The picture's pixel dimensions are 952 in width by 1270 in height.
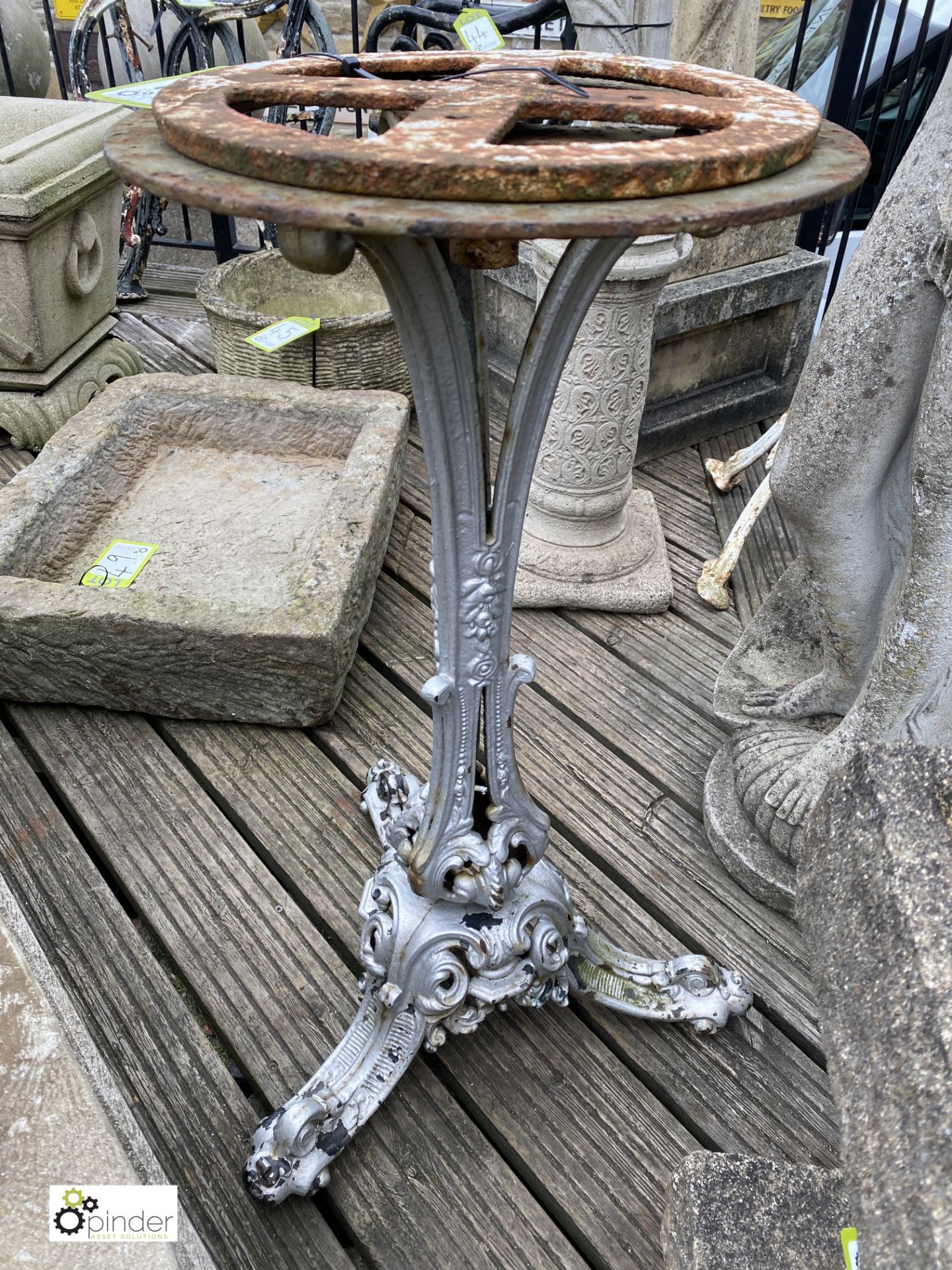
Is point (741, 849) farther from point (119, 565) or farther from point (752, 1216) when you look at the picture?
point (119, 565)

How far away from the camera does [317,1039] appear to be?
1474mm

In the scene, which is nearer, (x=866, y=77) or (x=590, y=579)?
(x=590, y=579)

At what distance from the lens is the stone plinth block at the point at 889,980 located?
1.89 feet

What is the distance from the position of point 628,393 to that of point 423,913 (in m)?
1.31

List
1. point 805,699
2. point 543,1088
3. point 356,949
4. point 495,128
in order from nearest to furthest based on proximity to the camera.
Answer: point 495,128 → point 543,1088 → point 356,949 → point 805,699

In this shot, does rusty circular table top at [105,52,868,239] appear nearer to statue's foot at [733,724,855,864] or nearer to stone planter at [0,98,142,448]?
statue's foot at [733,724,855,864]

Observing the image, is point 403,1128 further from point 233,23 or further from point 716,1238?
point 233,23

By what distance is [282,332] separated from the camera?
2.48 metres

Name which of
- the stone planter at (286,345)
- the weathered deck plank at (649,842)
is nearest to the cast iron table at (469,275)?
the weathered deck plank at (649,842)

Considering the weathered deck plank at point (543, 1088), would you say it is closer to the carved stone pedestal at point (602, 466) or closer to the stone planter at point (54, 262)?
the carved stone pedestal at point (602, 466)

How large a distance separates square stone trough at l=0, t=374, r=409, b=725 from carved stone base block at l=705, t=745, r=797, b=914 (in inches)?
29.3

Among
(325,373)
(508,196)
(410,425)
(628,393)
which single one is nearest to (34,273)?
(325,373)

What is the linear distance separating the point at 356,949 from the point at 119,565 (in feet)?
3.36

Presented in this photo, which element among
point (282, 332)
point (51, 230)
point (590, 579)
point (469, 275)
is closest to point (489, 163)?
point (469, 275)
